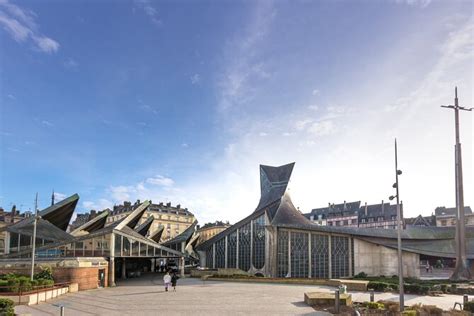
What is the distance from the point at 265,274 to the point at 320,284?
15151mm

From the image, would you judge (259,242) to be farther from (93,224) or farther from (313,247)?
(93,224)

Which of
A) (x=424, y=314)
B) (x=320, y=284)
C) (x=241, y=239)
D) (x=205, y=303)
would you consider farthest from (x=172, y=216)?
(x=424, y=314)

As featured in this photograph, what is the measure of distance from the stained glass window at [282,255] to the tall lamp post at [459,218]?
17.4m

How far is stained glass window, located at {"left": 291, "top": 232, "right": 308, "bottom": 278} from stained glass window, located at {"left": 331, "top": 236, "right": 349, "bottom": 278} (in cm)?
306

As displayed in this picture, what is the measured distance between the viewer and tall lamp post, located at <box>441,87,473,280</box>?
33344 mm

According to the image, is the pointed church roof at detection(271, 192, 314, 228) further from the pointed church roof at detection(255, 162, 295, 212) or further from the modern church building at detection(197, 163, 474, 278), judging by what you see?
the pointed church roof at detection(255, 162, 295, 212)

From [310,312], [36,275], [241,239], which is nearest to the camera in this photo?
[310,312]

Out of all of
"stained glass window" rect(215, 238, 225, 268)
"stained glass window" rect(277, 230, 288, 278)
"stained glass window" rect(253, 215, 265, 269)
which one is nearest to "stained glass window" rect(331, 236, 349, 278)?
"stained glass window" rect(277, 230, 288, 278)

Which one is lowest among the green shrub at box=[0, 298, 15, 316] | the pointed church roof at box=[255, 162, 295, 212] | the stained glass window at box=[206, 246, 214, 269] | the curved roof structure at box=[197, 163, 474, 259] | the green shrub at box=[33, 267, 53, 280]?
the stained glass window at box=[206, 246, 214, 269]

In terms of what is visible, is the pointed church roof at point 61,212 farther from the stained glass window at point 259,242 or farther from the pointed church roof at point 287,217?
the pointed church roof at point 287,217

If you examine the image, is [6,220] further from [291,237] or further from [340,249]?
[340,249]

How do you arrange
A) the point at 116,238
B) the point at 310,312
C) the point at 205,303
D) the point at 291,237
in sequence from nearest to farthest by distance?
the point at 310,312
the point at 205,303
the point at 116,238
the point at 291,237

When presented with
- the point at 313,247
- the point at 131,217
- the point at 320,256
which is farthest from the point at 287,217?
the point at 131,217

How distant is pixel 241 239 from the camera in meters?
50.4
